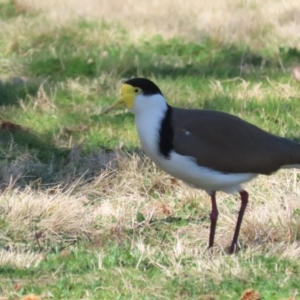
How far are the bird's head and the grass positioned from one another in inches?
31.2

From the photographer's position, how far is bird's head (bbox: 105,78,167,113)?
17.1 feet

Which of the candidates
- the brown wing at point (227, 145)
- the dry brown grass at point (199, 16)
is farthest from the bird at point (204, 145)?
the dry brown grass at point (199, 16)

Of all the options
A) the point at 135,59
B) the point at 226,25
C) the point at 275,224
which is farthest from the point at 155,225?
the point at 226,25

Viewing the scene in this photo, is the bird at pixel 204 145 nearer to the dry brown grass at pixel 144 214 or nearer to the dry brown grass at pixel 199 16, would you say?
the dry brown grass at pixel 144 214

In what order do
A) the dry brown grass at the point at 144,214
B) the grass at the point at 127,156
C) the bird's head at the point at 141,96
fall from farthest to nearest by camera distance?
the bird's head at the point at 141,96 < the dry brown grass at the point at 144,214 < the grass at the point at 127,156

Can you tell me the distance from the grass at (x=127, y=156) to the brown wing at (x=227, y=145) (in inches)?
17.2

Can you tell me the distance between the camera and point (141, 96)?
5223 mm

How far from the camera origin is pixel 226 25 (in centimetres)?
1193

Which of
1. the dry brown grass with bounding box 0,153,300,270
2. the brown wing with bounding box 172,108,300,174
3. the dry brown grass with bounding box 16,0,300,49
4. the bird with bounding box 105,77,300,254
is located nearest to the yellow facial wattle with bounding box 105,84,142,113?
the bird with bounding box 105,77,300,254

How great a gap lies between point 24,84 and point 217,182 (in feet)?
14.2

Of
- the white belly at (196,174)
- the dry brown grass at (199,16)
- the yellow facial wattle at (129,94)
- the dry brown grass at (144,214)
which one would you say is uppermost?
the yellow facial wattle at (129,94)

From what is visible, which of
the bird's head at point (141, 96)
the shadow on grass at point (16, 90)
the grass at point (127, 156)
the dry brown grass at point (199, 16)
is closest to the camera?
the grass at point (127, 156)

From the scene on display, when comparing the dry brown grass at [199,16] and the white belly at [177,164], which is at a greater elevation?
the white belly at [177,164]

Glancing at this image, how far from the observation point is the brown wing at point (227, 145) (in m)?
5.11
